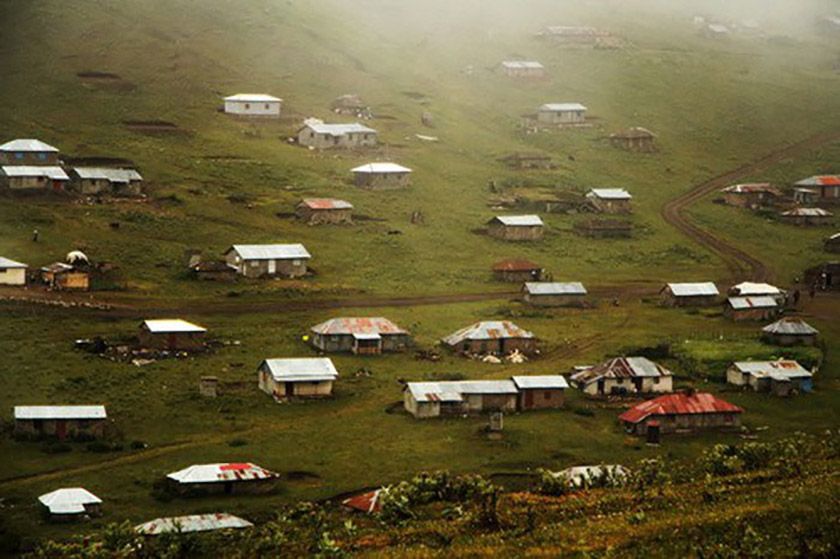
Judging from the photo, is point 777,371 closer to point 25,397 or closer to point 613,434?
point 613,434

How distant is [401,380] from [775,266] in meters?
48.0

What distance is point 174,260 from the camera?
112562 millimetres

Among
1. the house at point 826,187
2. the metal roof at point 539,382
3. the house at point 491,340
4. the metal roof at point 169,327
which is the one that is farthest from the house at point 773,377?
the house at point 826,187

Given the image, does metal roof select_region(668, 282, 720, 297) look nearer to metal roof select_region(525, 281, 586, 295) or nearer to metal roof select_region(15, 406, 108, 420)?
metal roof select_region(525, 281, 586, 295)

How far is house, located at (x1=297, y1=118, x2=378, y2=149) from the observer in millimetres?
150625

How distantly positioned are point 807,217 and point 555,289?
1640 inches

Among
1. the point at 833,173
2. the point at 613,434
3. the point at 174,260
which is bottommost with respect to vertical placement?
the point at 613,434

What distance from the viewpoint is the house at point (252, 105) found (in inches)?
6142

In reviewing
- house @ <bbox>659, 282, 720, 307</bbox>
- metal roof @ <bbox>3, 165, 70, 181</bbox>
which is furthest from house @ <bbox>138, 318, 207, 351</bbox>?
house @ <bbox>659, 282, 720, 307</bbox>

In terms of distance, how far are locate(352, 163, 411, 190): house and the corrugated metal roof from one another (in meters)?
56.7

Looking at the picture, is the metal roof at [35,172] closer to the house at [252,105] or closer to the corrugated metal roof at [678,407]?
the house at [252,105]

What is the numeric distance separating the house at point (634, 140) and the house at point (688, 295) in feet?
171

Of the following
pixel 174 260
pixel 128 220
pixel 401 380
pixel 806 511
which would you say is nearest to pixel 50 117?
pixel 128 220

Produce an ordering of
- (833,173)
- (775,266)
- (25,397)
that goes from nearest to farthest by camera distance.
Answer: (25,397) → (775,266) → (833,173)
